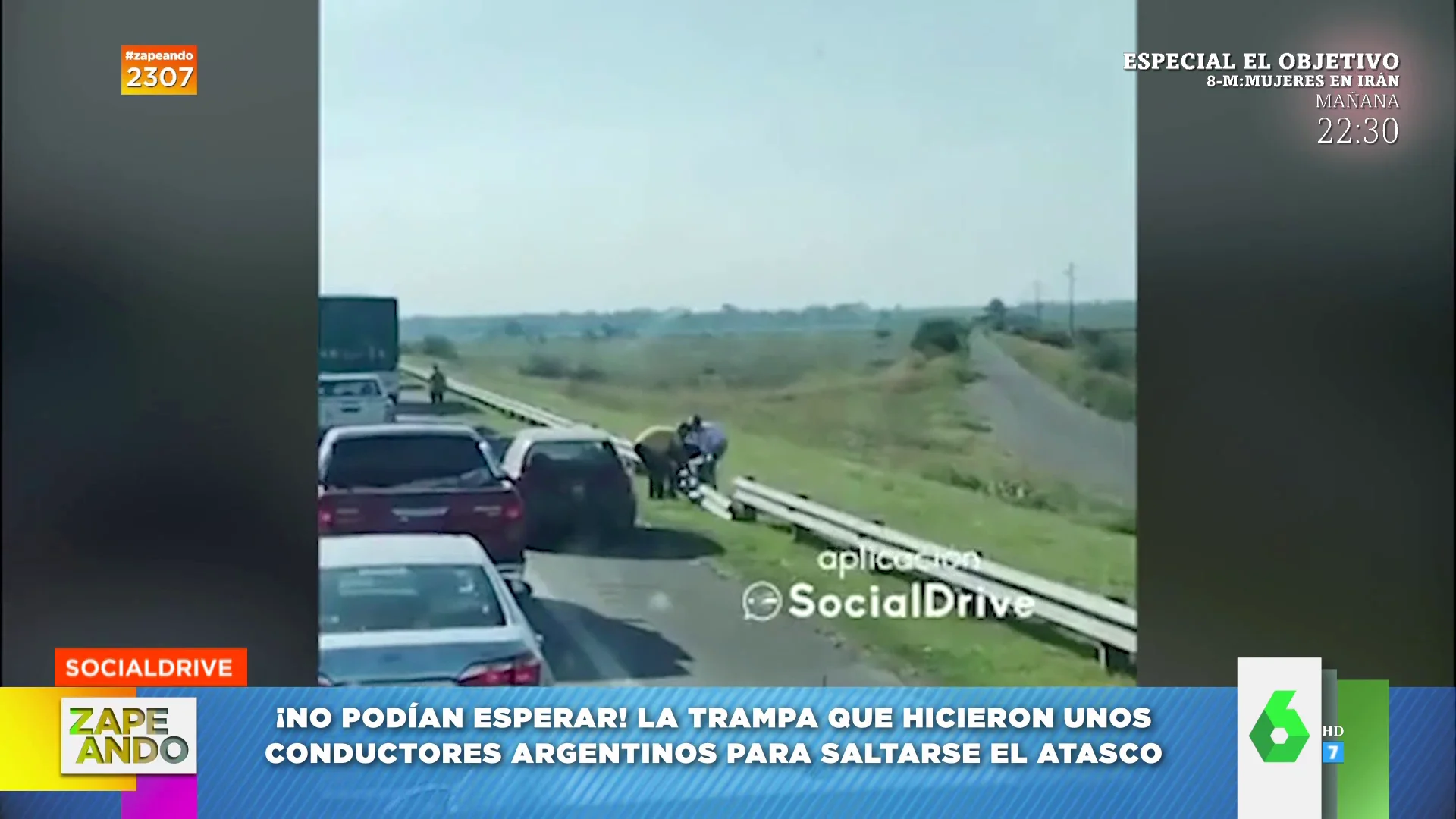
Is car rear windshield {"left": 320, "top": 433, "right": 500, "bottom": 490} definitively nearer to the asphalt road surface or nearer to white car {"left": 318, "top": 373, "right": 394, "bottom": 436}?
white car {"left": 318, "top": 373, "right": 394, "bottom": 436}

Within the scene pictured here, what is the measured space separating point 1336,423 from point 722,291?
1.31 m

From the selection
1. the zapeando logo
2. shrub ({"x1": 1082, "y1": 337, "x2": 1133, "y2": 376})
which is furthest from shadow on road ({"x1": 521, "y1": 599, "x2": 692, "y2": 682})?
the zapeando logo

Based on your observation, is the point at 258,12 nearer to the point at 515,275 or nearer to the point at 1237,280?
the point at 515,275

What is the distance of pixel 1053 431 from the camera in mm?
3438

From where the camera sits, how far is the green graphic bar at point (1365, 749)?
3430 millimetres

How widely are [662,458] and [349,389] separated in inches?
26.1

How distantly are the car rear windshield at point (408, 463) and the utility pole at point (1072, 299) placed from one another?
4.05ft

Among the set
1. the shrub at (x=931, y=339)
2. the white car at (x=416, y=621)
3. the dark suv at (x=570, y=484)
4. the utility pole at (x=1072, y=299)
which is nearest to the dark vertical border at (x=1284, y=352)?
the utility pole at (x=1072, y=299)

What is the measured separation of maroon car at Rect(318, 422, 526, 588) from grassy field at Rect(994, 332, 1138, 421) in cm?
110

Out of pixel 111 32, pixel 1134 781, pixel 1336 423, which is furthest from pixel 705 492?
pixel 111 32

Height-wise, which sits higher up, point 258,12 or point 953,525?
point 258,12

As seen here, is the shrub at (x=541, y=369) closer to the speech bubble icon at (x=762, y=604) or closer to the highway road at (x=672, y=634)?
the highway road at (x=672, y=634)

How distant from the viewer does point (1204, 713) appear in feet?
11.2

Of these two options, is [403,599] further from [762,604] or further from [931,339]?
[931,339]
